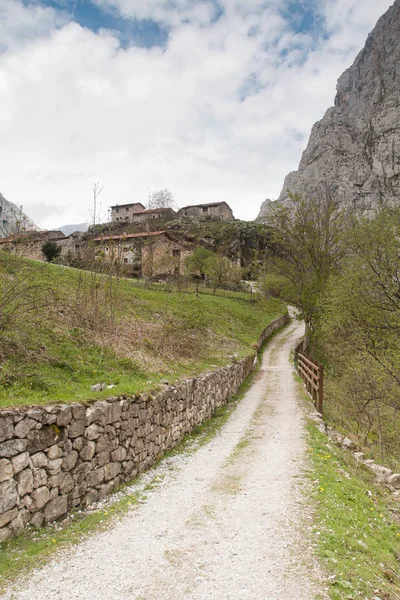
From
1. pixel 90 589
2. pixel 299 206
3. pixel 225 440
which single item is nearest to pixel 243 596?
Result: pixel 90 589

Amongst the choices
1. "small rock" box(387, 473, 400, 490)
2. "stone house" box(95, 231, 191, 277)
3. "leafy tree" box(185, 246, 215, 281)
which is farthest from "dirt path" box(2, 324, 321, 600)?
"leafy tree" box(185, 246, 215, 281)

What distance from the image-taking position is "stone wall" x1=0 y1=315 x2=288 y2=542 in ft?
16.2

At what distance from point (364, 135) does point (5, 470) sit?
4979 inches

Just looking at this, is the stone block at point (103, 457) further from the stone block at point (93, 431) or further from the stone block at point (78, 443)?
the stone block at point (78, 443)

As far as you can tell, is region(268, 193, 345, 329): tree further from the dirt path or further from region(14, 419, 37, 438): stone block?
region(14, 419, 37, 438): stone block

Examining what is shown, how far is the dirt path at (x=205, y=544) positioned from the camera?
4105 millimetres

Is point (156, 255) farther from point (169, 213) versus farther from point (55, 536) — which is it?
point (55, 536)

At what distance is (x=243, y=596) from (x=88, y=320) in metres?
8.90

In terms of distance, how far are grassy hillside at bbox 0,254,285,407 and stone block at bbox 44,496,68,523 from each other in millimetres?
1468

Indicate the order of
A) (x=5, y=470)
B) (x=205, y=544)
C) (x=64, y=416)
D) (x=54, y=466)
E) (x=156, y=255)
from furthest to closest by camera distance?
(x=156, y=255) → (x=64, y=416) → (x=54, y=466) → (x=205, y=544) → (x=5, y=470)

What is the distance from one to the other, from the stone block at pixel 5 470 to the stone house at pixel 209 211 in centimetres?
8385

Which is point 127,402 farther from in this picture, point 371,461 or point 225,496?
point 371,461

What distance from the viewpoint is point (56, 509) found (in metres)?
5.50

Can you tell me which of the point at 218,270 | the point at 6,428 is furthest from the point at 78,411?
the point at 218,270
